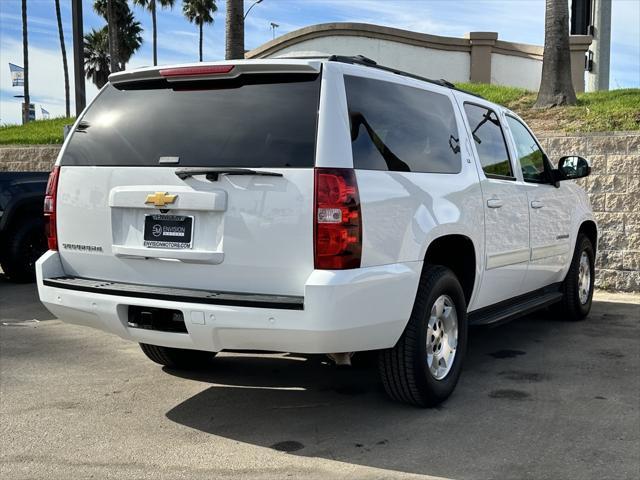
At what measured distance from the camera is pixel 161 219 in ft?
13.1

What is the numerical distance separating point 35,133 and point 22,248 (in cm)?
922

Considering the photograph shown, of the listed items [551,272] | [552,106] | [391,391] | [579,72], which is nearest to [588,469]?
[391,391]

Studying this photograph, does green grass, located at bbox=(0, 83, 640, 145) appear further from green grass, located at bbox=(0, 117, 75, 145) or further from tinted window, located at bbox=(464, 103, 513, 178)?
green grass, located at bbox=(0, 117, 75, 145)

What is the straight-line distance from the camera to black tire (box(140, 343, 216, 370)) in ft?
17.3

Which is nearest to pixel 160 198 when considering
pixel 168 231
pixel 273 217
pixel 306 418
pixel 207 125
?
pixel 168 231

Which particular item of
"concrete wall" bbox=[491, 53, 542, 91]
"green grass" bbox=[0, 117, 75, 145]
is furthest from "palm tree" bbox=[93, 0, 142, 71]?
"concrete wall" bbox=[491, 53, 542, 91]

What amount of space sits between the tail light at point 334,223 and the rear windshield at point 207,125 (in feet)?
0.46

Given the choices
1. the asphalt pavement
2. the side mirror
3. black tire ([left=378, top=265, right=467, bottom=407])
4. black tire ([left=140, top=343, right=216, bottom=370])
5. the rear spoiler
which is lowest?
the asphalt pavement

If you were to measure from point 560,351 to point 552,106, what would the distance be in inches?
238

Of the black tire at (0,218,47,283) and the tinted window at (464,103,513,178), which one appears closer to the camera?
the tinted window at (464,103,513,178)

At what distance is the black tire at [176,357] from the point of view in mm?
5285

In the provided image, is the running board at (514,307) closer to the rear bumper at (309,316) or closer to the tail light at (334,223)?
the rear bumper at (309,316)

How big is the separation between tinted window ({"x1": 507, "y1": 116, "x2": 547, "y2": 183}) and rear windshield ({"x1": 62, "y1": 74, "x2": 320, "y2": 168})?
2698mm

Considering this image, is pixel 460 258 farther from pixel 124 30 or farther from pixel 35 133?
pixel 124 30
